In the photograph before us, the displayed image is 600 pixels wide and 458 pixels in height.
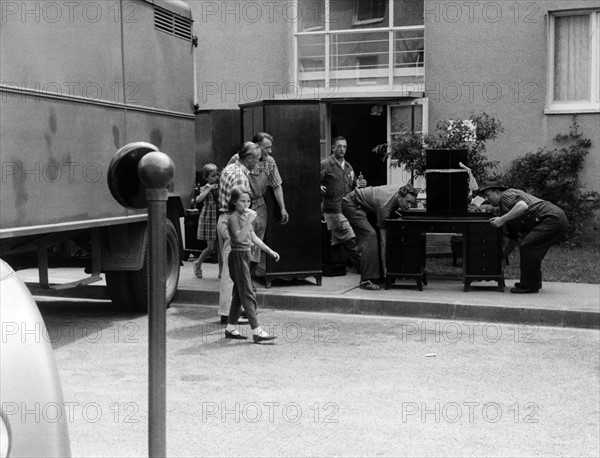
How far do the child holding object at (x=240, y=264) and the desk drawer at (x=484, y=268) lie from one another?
346 centimetres

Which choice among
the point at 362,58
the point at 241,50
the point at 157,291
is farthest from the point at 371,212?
the point at 157,291

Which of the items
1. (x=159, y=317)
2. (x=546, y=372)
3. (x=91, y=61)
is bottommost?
(x=546, y=372)

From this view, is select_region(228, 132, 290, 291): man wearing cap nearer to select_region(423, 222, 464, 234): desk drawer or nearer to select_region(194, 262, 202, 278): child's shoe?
select_region(194, 262, 202, 278): child's shoe

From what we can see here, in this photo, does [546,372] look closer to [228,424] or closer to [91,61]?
[228,424]

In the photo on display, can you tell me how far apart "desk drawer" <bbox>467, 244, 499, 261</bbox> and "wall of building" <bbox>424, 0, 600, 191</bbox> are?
5856mm

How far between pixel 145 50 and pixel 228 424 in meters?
5.48

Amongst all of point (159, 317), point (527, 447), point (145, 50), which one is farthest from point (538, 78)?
point (159, 317)

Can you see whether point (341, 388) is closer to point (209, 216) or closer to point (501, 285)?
point (501, 285)

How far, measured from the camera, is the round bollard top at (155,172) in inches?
134

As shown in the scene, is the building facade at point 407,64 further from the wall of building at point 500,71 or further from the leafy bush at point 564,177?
the leafy bush at point 564,177

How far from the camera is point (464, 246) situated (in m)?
12.2

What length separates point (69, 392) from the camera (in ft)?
24.7

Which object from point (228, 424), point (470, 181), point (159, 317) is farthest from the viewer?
point (470, 181)

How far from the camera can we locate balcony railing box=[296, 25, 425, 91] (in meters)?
18.6
